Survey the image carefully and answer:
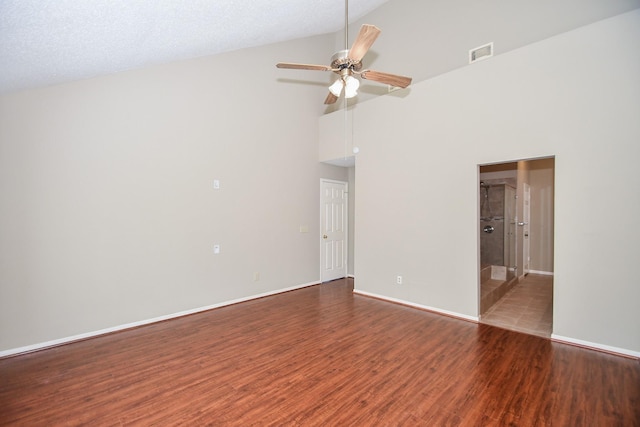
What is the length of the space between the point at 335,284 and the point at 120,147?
13.6 ft

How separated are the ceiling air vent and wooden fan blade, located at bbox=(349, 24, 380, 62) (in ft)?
8.27

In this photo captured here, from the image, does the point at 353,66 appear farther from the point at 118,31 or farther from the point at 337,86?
the point at 118,31

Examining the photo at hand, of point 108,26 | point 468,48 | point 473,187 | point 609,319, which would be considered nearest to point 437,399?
point 609,319

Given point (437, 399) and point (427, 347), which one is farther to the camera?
point (427, 347)

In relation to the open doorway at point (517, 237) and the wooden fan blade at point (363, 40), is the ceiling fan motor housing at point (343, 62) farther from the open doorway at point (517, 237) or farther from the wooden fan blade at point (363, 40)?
the open doorway at point (517, 237)

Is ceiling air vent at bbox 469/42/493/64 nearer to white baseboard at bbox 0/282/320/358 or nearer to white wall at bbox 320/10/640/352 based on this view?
white wall at bbox 320/10/640/352

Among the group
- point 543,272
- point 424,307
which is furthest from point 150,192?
point 543,272

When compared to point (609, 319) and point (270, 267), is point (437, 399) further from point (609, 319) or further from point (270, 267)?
point (270, 267)

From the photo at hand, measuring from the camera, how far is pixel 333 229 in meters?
5.99

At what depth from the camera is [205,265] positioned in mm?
4168

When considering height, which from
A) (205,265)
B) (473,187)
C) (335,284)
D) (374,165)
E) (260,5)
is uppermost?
(260,5)

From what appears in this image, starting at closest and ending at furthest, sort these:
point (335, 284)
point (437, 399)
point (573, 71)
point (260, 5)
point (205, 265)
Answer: point (437, 399), point (573, 71), point (260, 5), point (205, 265), point (335, 284)

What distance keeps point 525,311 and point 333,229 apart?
11.2 ft

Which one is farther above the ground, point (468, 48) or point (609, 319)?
point (468, 48)
